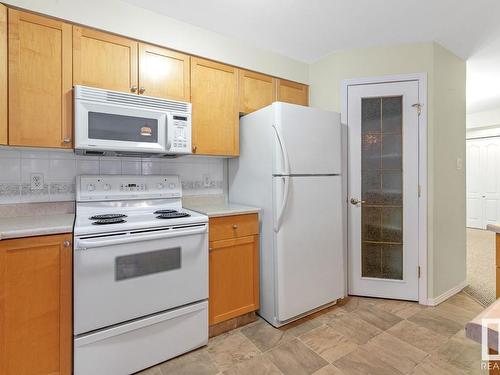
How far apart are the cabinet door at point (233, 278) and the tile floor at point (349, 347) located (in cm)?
19

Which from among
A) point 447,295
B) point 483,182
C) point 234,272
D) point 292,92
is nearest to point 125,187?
Answer: point 234,272

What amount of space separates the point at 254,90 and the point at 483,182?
608 centimetres

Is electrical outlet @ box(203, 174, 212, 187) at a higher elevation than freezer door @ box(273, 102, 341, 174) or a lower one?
lower

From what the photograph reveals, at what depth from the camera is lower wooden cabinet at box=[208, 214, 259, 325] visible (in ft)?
6.66

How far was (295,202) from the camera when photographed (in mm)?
2176

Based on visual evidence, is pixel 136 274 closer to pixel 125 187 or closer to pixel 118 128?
pixel 125 187

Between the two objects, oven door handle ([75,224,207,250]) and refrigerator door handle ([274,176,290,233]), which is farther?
refrigerator door handle ([274,176,290,233])

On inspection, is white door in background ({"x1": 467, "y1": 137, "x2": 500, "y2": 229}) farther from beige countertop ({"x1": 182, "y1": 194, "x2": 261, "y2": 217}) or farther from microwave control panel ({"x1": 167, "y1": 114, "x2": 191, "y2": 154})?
microwave control panel ({"x1": 167, "y1": 114, "x2": 191, "y2": 154})

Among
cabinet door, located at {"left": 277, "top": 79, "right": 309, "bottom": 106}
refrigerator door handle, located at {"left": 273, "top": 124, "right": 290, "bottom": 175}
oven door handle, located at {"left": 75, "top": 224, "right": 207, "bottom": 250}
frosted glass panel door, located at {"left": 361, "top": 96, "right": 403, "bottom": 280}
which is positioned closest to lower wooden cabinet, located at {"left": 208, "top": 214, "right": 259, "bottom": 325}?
oven door handle, located at {"left": 75, "top": 224, "right": 207, "bottom": 250}

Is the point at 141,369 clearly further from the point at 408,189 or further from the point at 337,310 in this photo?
the point at 408,189

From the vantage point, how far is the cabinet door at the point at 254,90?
2.48 metres

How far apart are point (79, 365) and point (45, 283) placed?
506mm

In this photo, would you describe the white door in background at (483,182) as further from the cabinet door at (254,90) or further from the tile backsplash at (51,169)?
the tile backsplash at (51,169)

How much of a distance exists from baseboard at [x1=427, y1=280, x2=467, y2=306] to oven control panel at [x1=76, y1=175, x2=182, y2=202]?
97.9 inches
